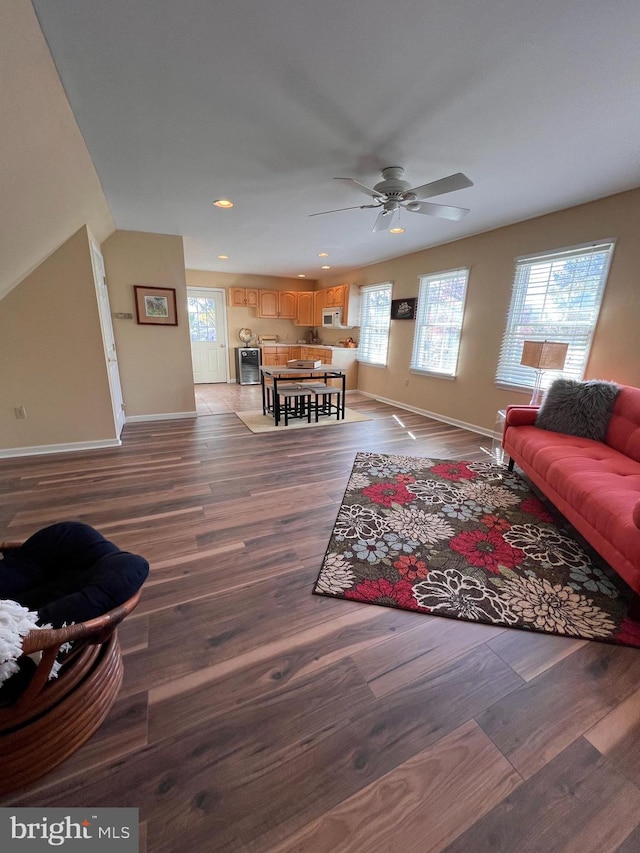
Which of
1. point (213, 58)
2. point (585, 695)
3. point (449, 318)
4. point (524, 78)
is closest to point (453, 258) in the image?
point (449, 318)

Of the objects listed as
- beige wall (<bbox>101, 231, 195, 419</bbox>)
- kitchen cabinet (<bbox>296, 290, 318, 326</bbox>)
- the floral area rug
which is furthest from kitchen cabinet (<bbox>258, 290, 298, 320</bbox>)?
the floral area rug

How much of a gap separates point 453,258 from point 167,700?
5265 mm

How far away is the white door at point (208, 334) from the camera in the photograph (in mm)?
7359

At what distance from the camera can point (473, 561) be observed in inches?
77.9

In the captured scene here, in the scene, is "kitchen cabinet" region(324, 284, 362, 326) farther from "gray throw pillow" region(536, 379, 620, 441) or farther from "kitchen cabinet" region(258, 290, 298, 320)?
"gray throw pillow" region(536, 379, 620, 441)

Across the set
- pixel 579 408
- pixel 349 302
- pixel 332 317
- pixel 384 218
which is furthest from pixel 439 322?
pixel 332 317

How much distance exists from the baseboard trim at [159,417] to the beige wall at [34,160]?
2032mm

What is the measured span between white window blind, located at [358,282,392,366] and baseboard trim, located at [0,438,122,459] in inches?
179

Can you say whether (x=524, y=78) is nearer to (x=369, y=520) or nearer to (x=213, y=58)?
(x=213, y=58)

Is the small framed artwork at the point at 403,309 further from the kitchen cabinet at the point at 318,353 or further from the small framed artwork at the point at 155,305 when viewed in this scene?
the small framed artwork at the point at 155,305

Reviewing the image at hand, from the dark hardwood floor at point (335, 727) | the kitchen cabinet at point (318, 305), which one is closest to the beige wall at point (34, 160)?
the dark hardwood floor at point (335, 727)

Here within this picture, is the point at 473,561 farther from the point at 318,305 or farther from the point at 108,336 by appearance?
the point at 318,305

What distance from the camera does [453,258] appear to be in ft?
15.0

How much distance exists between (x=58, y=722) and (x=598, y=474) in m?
2.80
